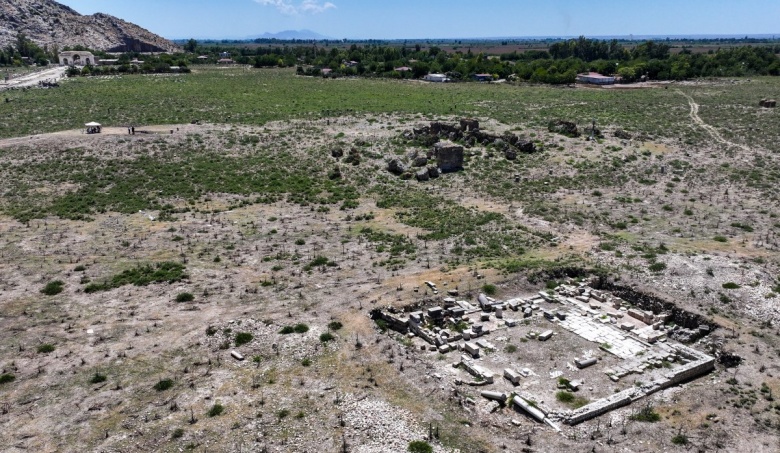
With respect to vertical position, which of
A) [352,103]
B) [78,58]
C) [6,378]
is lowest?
[6,378]

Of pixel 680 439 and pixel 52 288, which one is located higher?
pixel 52 288

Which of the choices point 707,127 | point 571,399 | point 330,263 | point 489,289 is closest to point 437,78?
point 707,127

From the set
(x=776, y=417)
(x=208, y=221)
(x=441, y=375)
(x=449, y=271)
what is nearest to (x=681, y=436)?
(x=776, y=417)

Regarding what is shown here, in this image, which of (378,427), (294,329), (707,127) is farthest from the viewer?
(707,127)

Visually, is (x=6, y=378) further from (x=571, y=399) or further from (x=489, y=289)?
(x=571, y=399)

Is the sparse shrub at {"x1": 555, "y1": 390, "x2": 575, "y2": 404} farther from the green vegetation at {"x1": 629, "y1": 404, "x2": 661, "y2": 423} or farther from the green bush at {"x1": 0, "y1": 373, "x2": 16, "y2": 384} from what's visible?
the green bush at {"x1": 0, "y1": 373, "x2": 16, "y2": 384}

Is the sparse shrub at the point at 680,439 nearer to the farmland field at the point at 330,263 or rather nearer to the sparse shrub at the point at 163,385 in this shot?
the farmland field at the point at 330,263
